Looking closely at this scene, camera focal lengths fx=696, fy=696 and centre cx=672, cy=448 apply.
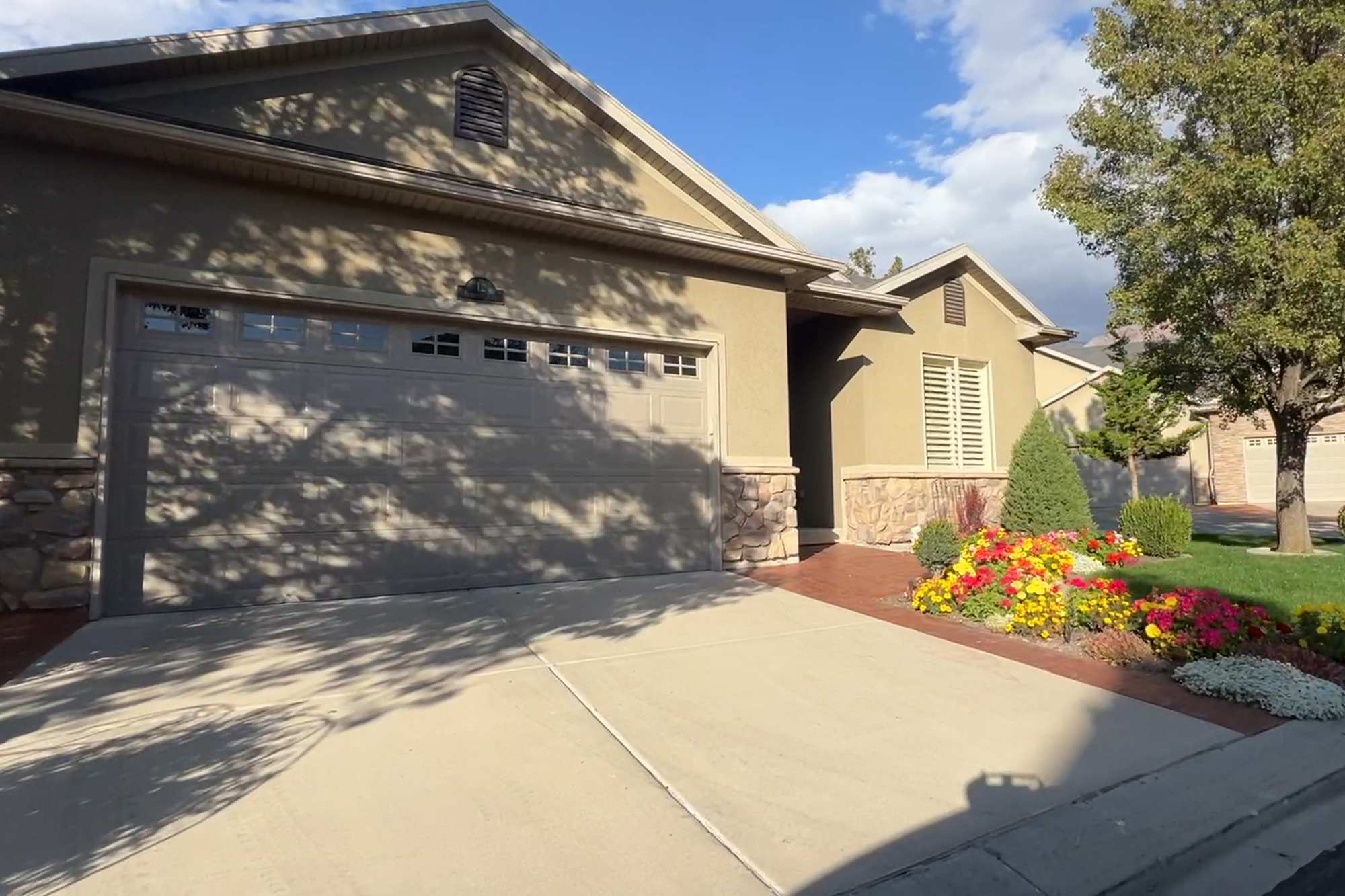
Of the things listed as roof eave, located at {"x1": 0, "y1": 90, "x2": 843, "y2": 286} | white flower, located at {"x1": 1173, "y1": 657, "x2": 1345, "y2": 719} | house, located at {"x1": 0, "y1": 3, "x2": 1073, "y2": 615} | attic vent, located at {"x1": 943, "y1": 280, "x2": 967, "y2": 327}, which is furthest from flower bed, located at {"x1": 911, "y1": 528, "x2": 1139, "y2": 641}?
attic vent, located at {"x1": 943, "y1": 280, "x2": 967, "y2": 327}

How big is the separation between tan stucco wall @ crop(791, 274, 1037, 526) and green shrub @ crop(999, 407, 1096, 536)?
167 cm

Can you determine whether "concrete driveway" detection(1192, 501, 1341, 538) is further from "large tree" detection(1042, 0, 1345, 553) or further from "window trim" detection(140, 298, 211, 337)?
"window trim" detection(140, 298, 211, 337)

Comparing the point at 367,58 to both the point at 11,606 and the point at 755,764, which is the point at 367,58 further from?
the point at 755,764

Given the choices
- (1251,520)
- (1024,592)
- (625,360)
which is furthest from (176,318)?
(1251,520)

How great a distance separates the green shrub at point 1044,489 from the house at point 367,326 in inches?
154

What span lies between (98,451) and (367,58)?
4.74 metres

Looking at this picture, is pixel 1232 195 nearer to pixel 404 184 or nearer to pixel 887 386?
pixel 887 386

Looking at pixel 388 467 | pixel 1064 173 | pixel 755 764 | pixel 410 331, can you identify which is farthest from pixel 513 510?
pixel 1064 173

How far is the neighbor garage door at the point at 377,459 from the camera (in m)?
6.34

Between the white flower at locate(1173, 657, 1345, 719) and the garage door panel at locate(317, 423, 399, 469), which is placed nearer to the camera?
the white flower at locate(1173, 657, 1345, 719)

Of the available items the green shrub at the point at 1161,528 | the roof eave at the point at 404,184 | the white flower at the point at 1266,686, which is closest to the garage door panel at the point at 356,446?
the roof eave at the point at 404,184

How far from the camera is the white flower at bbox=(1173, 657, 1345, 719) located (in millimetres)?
3980

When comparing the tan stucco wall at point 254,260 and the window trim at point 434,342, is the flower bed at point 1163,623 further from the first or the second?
the window trim at point 434,342

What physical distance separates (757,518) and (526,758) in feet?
20.3
